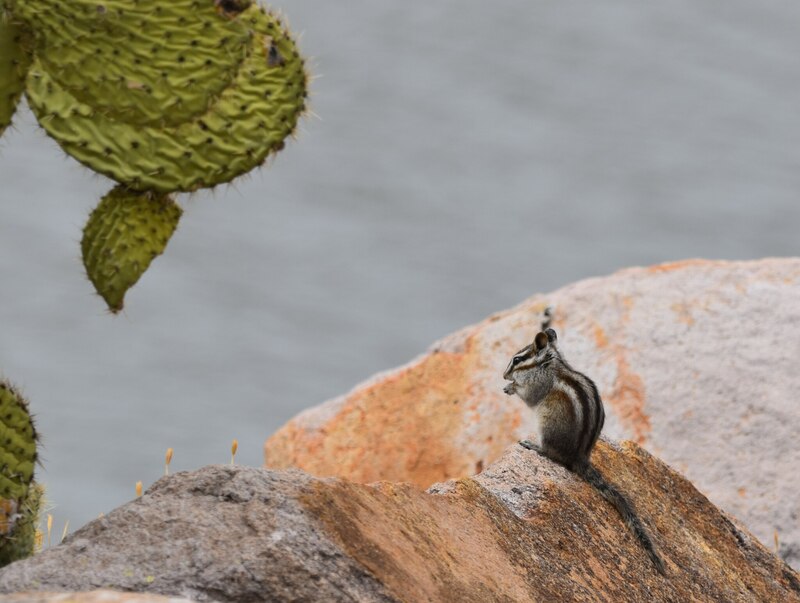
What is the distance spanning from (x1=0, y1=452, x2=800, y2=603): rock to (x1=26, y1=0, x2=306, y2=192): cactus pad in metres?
1.46

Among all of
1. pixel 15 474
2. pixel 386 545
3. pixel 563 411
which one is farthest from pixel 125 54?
pixel 563 411

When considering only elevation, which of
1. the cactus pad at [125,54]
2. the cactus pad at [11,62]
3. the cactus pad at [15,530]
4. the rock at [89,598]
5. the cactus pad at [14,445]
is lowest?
the rock at [89,598]

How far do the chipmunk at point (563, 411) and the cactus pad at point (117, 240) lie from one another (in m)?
2.02

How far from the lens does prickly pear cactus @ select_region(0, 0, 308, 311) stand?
6.24 meters

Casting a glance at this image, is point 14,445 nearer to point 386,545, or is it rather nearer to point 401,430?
point 386,545

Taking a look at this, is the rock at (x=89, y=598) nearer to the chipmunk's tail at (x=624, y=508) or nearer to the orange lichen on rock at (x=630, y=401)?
the chipmunk's tail at (x=624, y=508)

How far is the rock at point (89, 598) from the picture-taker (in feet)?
14.3

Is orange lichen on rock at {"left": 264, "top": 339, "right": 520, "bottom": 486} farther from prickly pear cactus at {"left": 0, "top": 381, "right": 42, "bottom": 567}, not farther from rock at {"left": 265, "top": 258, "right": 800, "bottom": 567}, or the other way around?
prickly pear cactus at {"left": 0, "top": 381, "right": 42, "bottom": 567}

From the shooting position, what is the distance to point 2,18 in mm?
6254

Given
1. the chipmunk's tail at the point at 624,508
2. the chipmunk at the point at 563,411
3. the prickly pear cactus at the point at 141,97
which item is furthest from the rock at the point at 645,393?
the prickly pear cactus at the point at 141,97

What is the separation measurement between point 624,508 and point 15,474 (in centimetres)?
260

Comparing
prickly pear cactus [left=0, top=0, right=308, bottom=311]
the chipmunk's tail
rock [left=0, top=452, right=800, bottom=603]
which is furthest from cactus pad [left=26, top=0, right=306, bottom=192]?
the chipmunk's tail

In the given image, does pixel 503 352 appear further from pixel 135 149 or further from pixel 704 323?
pixel 135 149

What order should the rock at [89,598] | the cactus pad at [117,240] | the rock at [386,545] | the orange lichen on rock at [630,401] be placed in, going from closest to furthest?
the rock at [89,598] < the rock at [386,545] < the cactus pad at [117,240] < the orange lichen on rock at [630,401]
